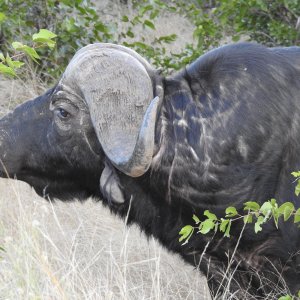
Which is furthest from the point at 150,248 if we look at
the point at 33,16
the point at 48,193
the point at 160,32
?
the point at 160,32

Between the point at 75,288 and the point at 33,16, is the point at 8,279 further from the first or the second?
the point at 33,16

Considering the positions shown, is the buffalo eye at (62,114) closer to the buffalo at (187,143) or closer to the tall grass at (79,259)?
the buffalo at (187,143)

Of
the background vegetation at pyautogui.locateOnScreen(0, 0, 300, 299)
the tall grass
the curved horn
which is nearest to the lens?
the tall grass

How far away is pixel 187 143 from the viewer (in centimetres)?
478

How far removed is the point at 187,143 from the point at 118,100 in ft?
1.46

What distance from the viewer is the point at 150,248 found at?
6105 mm

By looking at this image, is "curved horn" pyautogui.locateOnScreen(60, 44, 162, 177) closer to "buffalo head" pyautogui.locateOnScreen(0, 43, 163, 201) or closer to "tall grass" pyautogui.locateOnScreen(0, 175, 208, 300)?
"buffalo head" pyautogui.locateOnScreen(0, 43, 163, 201)

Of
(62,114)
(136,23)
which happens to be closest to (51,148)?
(62,114)

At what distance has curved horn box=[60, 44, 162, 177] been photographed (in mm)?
4672

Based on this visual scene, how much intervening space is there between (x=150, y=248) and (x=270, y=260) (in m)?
1.47

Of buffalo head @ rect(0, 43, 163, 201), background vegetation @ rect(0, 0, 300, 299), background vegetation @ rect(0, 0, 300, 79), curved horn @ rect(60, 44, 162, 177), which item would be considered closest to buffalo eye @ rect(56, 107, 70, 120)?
buffalo head @ rect(0, 43, 163, 201)

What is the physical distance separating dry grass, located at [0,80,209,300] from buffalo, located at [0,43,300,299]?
1.02 feet

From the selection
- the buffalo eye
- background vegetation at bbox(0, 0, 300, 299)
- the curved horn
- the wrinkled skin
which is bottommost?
background vegetation at bbox(0, 0, 300, 299)

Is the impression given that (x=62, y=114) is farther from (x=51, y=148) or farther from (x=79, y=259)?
(x=79, y=259)
